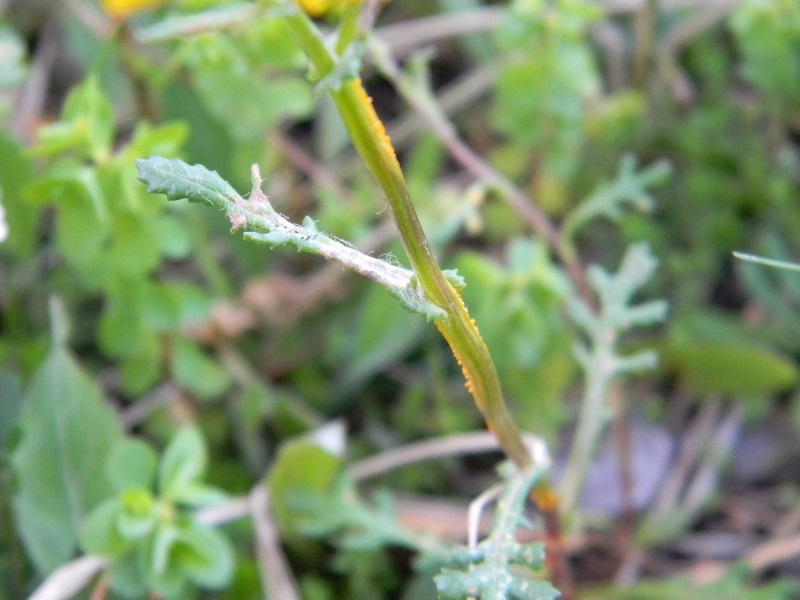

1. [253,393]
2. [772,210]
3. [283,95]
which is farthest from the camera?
[772,210]

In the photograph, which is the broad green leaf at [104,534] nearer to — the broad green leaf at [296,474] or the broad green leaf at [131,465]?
the broad green leaf at [131,465]

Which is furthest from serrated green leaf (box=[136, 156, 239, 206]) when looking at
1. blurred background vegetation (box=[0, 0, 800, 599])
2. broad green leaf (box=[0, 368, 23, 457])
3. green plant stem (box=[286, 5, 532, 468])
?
broad green leaf (box=[0, 368, 23, 457])

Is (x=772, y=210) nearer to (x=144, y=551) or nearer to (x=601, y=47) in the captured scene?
(x=601, y=47)

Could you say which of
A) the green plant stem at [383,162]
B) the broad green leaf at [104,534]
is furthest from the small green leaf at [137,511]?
the green plant stem at [383,162]

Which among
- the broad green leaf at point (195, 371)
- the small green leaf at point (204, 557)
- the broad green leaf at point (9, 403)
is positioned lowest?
the small green leaf at point (204, 557)

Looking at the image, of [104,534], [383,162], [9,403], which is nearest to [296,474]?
[104,534]

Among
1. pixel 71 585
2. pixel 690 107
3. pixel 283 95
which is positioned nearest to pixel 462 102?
pixel 690 107
